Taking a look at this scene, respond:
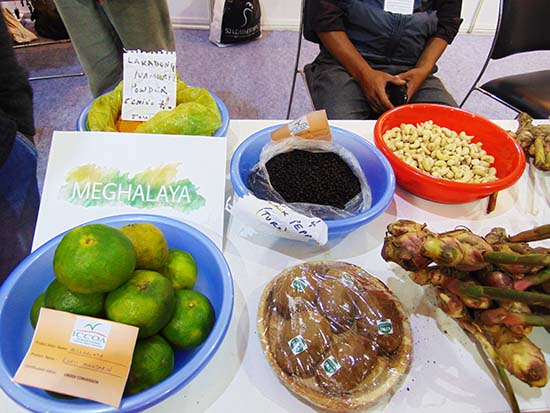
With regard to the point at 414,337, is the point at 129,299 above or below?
above

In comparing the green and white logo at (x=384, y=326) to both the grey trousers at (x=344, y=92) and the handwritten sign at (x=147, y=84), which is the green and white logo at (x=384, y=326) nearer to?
the handwritten sign at (x=147, y=84)

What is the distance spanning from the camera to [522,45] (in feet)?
5.50

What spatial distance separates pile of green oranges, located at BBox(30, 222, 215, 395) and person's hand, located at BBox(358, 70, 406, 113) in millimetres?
1055

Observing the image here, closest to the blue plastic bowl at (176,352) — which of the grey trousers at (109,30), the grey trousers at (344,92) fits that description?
the grey trousers at (344,92)

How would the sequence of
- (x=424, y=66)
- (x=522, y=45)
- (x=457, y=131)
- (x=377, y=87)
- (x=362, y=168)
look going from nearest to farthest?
(x=362, y=168)
(x=457, y=131)
(x=377, y=87)
(x=424, y=66)
(x=522, y=45)

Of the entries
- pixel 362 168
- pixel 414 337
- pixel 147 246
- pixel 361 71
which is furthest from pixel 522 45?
pixel 147 246

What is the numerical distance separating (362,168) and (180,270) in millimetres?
515

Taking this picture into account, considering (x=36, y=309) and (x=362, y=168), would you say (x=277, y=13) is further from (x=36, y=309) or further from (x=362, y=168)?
(x=36, y=309)

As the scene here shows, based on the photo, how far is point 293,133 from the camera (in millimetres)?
939

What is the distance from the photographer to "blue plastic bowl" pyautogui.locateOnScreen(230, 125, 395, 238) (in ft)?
2.62

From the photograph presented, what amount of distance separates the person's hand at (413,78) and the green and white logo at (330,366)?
1.13 meters

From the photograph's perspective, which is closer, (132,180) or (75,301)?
(75,301)

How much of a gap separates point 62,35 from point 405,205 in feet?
8.41

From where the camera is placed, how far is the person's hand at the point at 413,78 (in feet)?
4.92
